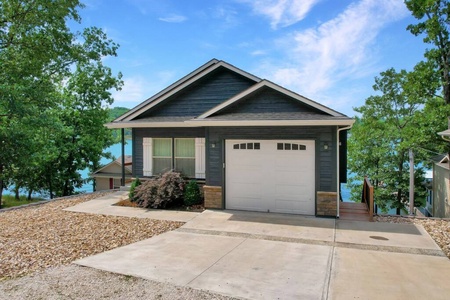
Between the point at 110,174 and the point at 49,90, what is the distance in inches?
278

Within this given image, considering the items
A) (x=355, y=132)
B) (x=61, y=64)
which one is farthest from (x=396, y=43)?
(x=61, y=64)

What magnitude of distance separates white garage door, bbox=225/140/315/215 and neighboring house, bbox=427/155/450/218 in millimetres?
11241

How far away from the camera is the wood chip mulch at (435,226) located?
695cm

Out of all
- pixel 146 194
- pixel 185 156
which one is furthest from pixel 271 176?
pixel 146 194

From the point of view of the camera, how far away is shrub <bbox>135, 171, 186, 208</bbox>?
10664 millimetres

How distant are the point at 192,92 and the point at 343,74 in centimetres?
1438

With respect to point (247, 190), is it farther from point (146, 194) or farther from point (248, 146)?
point (146, 194)

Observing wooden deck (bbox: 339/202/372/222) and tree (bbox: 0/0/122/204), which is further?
tree (bbox: 0/0/122/204)

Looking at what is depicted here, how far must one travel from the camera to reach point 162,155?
12.9 metres

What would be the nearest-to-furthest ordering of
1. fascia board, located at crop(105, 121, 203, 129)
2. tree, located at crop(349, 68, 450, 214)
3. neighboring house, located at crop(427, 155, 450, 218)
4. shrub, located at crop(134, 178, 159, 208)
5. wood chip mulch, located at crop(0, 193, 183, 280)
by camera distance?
wood chip mulch, located at crop(0, 193, 183, 280) < shrub, located at crop(134, 178, 159, 208) < fascia board, located at crop(105, 121, 203, 129) < neighboring house, located at crop(427, 155, 450, 218) < tree, located at crop(349, 68, 450, 214)

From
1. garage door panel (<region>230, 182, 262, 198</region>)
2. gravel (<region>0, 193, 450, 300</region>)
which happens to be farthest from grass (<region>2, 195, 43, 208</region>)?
garage door panel (<region>230, 182, 262, 198</region>)

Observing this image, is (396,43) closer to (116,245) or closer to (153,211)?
(153,211)

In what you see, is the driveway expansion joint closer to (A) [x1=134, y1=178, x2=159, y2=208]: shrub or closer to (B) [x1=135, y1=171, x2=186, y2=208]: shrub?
(B) [x1=135, y1=171, x2=186, y2=208]: shrub

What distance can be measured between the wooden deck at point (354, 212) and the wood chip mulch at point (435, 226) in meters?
0.37
